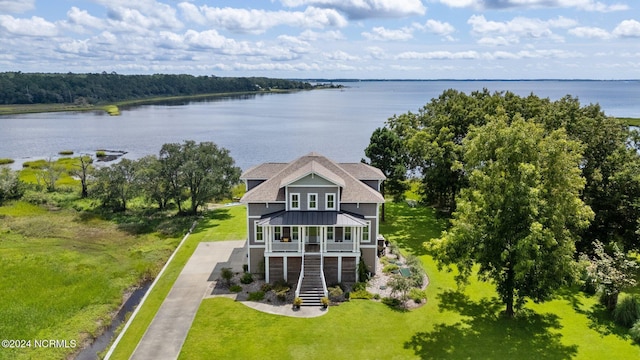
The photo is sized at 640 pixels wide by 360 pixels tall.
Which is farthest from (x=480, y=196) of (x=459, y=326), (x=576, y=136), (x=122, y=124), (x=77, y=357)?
(x=122, y=124)

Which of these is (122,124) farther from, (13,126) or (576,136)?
(576,136)

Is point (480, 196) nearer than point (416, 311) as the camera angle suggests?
Yes

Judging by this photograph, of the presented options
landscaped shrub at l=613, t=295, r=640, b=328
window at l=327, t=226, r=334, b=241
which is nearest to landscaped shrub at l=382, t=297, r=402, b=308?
window at l=327, t=226, r=334, b=241

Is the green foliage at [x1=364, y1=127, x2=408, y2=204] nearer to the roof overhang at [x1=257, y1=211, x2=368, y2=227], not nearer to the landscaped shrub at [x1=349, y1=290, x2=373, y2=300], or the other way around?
the roof overhang at [x1=257, y1=211, x2=368, y2=227]

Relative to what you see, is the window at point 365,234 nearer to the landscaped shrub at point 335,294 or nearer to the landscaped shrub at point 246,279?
the landscaped shrub at point 335,294

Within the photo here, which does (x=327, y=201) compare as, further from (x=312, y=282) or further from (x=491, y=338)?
Answer: (x=491, y=338)

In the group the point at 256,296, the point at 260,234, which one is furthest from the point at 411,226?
the point at 256,296
